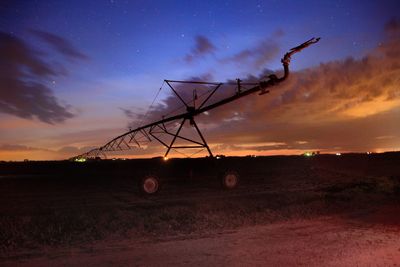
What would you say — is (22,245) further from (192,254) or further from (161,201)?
(161,201)

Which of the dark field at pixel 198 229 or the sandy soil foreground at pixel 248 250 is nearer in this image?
the sandy soil foreground at pixel 248 250

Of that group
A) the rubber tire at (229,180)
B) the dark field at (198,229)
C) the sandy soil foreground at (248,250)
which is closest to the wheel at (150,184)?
the dark field at (198,229)

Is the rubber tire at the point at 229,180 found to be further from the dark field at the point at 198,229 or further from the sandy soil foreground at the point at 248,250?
the sandy soil foreground at the point at 248,250

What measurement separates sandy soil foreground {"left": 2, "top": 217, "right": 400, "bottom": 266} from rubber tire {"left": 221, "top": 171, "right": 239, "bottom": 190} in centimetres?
1005

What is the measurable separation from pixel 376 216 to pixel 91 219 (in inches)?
399

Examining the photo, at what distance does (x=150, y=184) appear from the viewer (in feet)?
65.0

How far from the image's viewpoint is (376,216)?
48.9 ft

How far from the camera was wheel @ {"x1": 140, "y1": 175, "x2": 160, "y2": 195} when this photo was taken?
19625mm

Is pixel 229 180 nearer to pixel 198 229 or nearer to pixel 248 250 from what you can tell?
pixel 198 229

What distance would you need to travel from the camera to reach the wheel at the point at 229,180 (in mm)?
22188

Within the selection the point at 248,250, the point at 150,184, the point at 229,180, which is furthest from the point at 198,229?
the point at 229,180

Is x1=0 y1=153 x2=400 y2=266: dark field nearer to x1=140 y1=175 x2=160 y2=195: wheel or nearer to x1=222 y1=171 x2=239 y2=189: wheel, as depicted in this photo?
x1=140 y1=175 x2=160 y2=195: wheel

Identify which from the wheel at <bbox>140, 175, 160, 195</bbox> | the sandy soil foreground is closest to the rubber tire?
the wheel at <bbox>140, 175, 160, 195</bbox>

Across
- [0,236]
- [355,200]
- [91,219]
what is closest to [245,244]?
[91,219]
